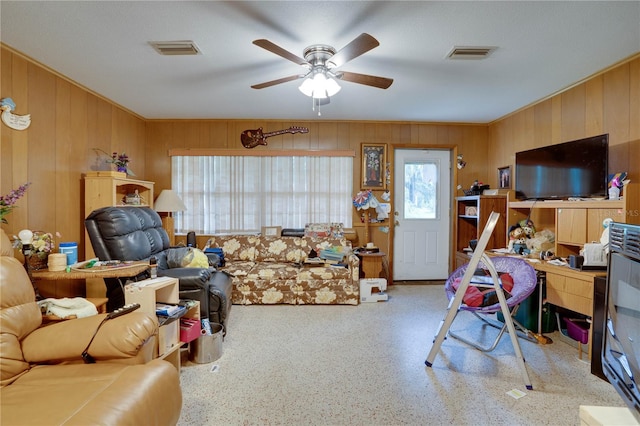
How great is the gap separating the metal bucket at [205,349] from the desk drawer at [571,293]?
281cm

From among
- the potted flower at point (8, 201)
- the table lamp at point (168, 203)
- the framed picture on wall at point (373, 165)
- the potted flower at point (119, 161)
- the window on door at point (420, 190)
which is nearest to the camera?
the potted flower at point (8, 201)

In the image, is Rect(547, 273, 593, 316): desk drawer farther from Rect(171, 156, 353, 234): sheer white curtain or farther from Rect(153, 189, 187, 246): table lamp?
Rect(153, 189, 187, 246): table lamp

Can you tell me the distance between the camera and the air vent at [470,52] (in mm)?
2371

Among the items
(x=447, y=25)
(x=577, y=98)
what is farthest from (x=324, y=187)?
(x=577, y=98)

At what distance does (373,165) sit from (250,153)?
1.85 m

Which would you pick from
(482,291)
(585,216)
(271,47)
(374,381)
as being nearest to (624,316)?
(374,381)

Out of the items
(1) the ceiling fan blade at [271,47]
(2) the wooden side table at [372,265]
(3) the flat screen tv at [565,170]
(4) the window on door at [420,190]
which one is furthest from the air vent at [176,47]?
(3) the flat screen tv at [565,170]

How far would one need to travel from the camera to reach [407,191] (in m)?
4.66

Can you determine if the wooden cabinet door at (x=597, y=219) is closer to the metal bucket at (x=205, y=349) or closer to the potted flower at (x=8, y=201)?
the metal bucket at (x=205, y=349)

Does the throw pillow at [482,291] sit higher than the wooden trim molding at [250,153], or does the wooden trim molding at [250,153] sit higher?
the wooden trim molding at [250,153]

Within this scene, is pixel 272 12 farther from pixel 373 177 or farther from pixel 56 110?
pixel 373 177

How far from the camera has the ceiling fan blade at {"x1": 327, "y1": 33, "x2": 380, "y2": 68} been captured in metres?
1.75

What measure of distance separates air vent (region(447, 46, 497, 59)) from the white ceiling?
58 millimetres

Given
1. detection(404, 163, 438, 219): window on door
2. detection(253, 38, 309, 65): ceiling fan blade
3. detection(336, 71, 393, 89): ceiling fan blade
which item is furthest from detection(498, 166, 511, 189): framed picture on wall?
detection(253, 38, 309, 65): ceiling fan blade
